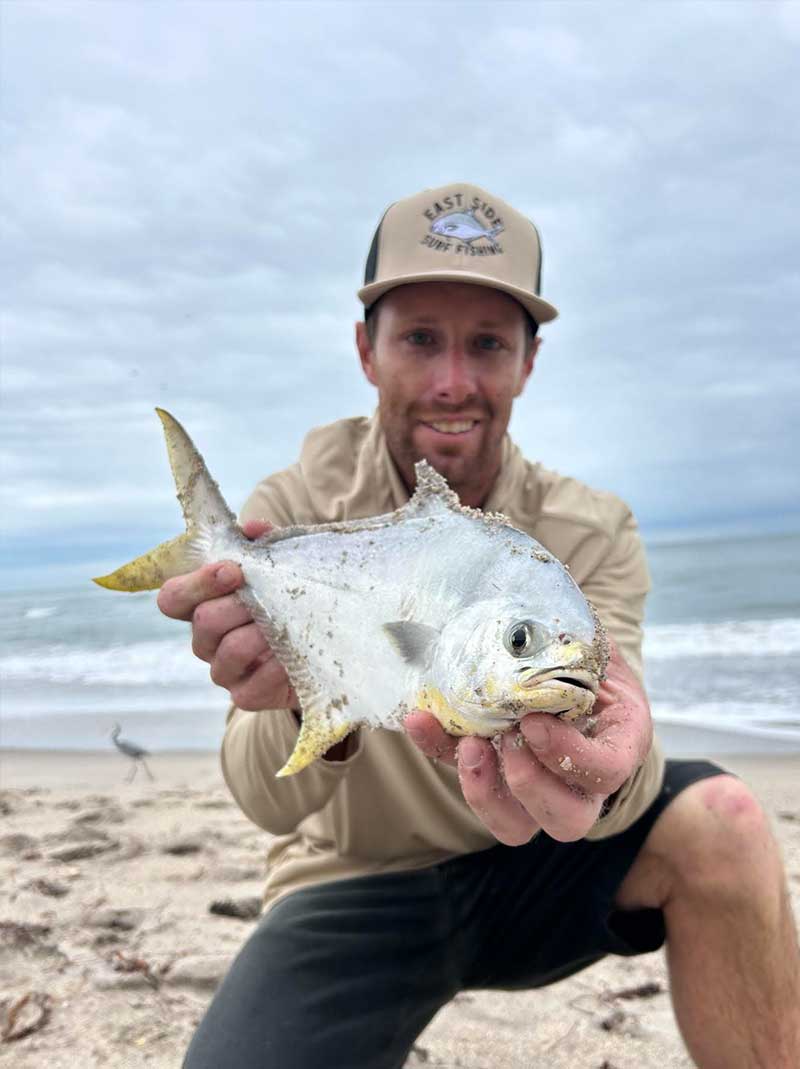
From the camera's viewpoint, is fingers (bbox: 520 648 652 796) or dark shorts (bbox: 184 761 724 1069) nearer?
fingers (bbox: 520 648 652 796)

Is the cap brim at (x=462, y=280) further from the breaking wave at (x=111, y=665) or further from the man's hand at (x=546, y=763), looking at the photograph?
the breaking wave at (x=111, y=665)

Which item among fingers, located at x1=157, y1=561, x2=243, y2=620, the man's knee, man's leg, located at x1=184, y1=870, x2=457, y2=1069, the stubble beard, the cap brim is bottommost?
man's leg, located at x1=184, y1=870, x2=457, y2=1069

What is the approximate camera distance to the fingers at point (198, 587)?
2354 millimetres

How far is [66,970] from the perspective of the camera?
11.4 feet

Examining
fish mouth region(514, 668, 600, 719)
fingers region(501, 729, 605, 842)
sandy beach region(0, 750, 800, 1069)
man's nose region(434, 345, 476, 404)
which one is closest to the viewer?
fish mouth region(514, 668, 600, 719)

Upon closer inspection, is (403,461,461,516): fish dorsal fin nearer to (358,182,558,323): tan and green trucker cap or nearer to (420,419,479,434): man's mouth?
(420,419,479,434): man's mouth

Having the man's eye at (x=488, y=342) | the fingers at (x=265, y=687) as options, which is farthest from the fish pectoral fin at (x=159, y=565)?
the man's eye at (x=488, y=342)

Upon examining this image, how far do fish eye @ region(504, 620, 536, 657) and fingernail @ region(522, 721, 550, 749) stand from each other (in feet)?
0.47

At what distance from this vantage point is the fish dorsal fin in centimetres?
218

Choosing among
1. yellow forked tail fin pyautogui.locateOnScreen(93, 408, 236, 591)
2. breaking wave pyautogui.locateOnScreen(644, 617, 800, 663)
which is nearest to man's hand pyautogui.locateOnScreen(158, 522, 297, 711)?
yellow forked tail fin pyautogui.locateOnScreen(93, 408, 236, 591)

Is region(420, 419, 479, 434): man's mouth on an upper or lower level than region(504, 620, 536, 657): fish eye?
upper

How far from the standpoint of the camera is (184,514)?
8.11 ft

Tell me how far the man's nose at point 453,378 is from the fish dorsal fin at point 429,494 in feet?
3.25

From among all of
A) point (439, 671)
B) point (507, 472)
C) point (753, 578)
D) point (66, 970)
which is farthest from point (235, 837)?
point (753, 578)
